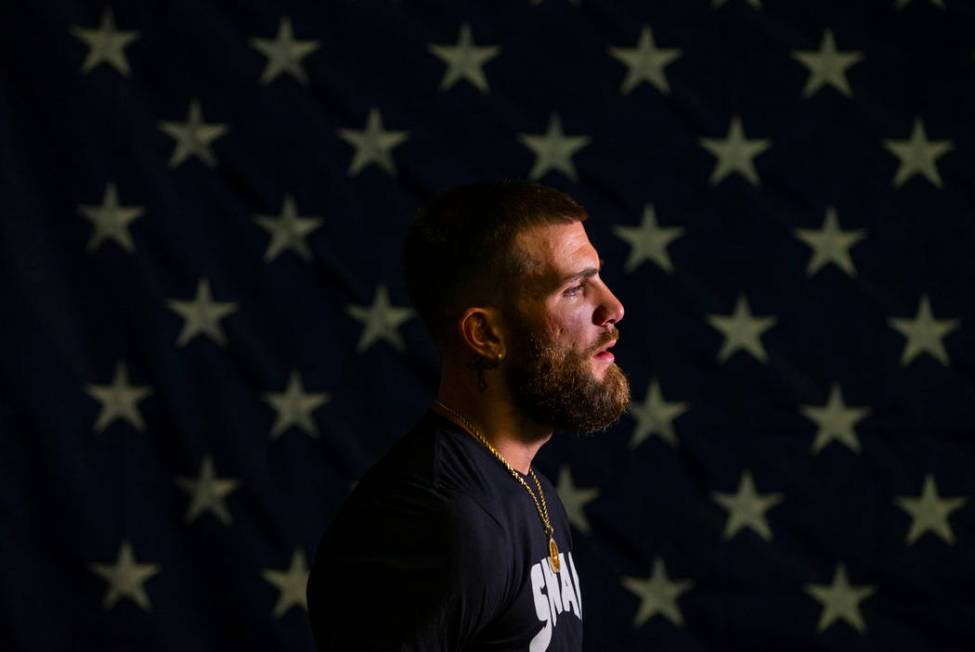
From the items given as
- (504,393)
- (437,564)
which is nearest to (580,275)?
(504,393)

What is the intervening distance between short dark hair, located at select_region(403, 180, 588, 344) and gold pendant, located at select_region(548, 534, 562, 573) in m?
0.30

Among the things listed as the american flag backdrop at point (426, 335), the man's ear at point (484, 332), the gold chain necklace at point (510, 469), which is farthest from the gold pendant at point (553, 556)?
the american flag backdrop at point (426, 335)

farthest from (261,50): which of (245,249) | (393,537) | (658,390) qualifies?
(393,537)

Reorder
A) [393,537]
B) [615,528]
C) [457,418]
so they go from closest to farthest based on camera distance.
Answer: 1. [393,537]
2. [457,418]
3. [615,528]

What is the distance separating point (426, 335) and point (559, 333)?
3.37 ft

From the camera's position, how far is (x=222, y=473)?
229 cm

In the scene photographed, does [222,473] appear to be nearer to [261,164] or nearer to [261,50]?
[261,164]

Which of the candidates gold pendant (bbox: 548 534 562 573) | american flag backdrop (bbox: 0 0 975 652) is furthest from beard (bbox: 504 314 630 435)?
american flag backdrop (bbox: 0 0 975 652)

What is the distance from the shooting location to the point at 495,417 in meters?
1.33

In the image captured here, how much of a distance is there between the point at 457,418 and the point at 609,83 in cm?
129

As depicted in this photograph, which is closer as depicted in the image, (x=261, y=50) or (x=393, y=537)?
(x=393, y=537)

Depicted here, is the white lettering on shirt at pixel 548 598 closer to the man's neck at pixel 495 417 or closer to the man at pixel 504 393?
the man at pixel 504 393

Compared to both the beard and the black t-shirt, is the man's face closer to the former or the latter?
the beard

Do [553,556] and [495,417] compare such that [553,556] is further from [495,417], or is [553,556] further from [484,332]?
[484,332]
